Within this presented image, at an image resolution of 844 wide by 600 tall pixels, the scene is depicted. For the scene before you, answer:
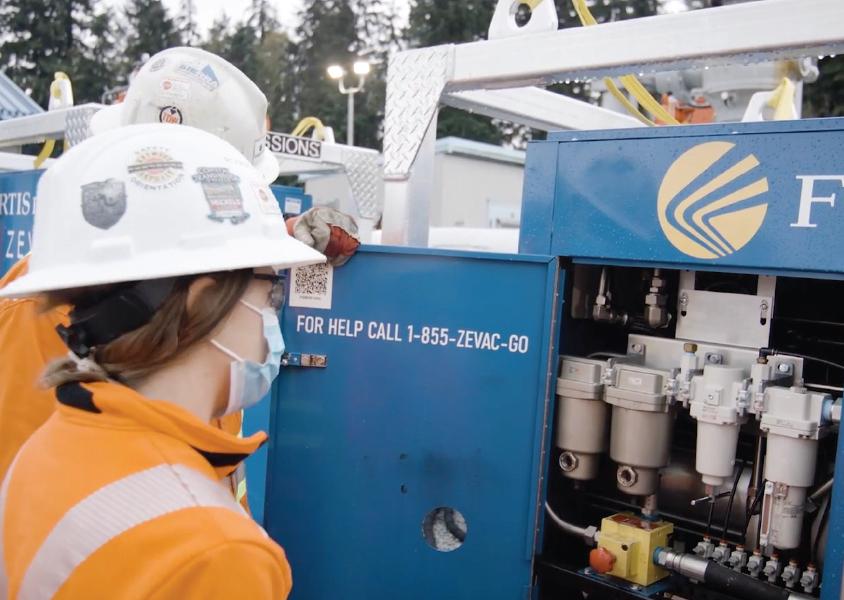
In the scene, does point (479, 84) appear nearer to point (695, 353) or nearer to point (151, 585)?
point (695, 353)

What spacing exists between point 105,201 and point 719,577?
1941 millimetres

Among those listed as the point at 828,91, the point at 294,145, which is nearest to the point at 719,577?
the point at 294,145

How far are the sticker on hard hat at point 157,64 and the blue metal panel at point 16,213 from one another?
2.21 m

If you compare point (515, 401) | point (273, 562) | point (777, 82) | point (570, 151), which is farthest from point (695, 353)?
point (777, 82)

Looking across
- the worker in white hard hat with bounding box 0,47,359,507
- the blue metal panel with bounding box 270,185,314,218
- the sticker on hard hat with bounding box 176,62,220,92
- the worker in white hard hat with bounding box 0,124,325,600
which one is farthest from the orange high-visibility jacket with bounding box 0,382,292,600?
the blue metal panel with bounding box 270,185,314,218

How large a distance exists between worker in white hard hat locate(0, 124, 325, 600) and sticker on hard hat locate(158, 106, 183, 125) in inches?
50.5

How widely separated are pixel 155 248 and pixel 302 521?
1.92 meters

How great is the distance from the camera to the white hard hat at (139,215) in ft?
3.98

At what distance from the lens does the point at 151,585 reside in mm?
962

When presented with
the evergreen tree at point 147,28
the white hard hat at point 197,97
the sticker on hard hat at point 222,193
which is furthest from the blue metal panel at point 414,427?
the evergreen tree at point 147,28

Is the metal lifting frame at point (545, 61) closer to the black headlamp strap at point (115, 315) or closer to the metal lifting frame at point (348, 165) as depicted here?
the black headlamp strap at point (115, 315)

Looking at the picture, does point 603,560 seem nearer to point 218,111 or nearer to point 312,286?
point 312,286

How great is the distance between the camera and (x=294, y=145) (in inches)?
256

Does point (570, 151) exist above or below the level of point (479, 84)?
below
